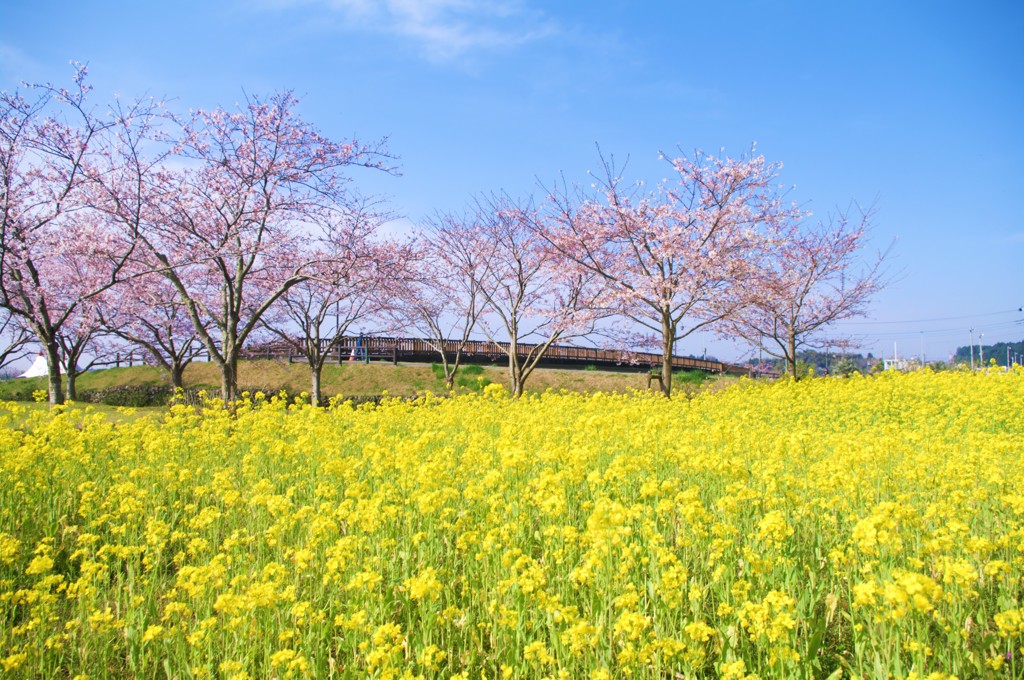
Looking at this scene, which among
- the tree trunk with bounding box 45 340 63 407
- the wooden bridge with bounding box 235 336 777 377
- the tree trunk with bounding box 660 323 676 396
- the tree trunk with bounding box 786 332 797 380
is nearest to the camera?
the tree trunk with bounding box 45 340 63 407

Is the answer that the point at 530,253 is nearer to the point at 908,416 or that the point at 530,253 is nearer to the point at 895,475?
the point at 908,416

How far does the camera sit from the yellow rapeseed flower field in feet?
11.4

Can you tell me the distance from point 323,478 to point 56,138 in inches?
532

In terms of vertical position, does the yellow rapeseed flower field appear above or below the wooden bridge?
below

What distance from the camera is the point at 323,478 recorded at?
7207 millimetres

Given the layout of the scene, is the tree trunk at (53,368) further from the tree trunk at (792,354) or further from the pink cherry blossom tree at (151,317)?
the tree trunk at (792,354)

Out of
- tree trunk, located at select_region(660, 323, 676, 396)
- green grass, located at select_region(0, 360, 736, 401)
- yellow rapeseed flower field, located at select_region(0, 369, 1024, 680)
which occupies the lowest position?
yellow rapeseed flower field, located at select_region(0, 369, 1024, 680)

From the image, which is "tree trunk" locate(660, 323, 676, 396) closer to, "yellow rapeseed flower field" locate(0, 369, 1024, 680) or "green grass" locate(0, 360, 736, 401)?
"yellow rapeseed flower field" locate(0, 369, 1024, 680)

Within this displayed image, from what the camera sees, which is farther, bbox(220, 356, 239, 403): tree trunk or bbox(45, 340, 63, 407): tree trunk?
bbox(45, 340, 63, 407): tree trunk

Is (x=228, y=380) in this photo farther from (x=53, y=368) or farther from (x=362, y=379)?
(x=362, y=379)

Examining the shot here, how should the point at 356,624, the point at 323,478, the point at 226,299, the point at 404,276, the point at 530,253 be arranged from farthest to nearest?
the point at 530,253 < the point at 404,276 < the point at 226,299 < the point at 323,478 < the point at 356,624

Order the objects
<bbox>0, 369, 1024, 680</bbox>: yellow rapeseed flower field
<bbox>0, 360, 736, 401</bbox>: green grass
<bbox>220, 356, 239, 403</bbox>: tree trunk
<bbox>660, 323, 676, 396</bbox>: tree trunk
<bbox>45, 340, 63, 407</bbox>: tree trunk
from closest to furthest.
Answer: <bbox>0, 369, 1024, 680</bbox>: yellow rapeseed flower field → <bbox>220, 356, 239, 403</bbox>: tree trunk → <bbox>45, 340, 63, 407</bbox>: tree trunk → <bbox>660, 323, 676, 396</bbox>: tree trunk → <bbox>0, 360, 736, 401</bbox>: green grass

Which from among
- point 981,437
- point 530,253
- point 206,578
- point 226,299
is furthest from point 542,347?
point 206,578

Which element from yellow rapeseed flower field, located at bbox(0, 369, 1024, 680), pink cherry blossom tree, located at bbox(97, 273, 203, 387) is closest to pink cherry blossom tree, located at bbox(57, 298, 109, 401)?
pink cherry blossom tree, located at bbox(97, 273, 203, 387)
